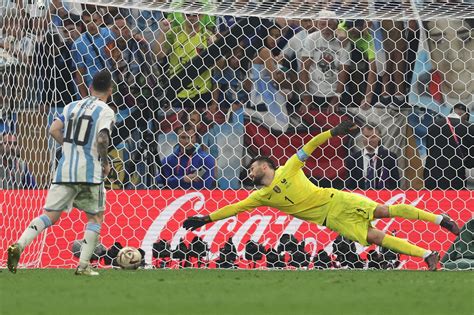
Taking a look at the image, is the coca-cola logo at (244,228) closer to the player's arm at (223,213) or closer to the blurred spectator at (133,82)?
the player's arm at (223,213)

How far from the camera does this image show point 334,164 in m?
12.3

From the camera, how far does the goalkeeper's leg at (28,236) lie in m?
8.88

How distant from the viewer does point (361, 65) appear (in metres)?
12.6

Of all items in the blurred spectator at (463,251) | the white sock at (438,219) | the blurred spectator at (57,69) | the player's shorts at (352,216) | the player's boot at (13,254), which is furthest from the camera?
the blurred spectator at (57,69)

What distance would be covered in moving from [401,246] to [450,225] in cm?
51

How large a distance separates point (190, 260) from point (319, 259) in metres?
1.36

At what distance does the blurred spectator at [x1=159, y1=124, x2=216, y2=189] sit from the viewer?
11.8 metres

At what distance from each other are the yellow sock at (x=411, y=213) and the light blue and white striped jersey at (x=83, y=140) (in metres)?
3.08

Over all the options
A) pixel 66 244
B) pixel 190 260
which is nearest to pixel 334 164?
pixel 190 260

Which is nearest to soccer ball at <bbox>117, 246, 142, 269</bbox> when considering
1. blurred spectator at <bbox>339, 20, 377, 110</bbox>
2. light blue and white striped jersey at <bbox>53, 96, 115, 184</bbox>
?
light blue and white striped jersey at <bbox>53, 96, 115, 184</bbox>


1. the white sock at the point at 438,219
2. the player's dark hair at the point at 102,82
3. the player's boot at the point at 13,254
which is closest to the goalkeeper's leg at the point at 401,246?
the white sock at the point at 438,219

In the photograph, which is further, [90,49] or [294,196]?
[90,49]

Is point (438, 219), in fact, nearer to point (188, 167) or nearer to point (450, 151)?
point (450, 151)

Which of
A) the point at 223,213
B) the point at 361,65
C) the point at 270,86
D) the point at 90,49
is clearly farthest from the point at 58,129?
the point at 361,65
